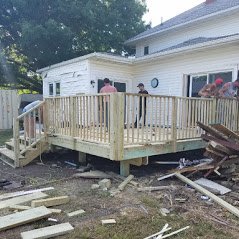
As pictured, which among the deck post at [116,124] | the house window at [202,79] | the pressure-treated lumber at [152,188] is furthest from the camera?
the house window at [202,79]

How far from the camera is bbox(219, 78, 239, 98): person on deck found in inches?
277

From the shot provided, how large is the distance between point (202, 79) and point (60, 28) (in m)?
11.1

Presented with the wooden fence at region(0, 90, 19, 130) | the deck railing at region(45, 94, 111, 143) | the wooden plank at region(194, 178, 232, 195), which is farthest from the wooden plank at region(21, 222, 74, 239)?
the wooden fence at region(0, 90, 19, 130)

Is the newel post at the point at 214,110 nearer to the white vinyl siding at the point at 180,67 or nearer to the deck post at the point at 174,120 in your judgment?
the deck post at the point at 174,120

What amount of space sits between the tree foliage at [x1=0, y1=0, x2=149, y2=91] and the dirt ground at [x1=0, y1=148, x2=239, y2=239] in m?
13.2

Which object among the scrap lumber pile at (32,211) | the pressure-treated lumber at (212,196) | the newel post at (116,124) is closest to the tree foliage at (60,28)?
the newel post at (116,124)

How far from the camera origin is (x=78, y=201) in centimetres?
438

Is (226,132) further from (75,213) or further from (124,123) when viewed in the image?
(75,213)

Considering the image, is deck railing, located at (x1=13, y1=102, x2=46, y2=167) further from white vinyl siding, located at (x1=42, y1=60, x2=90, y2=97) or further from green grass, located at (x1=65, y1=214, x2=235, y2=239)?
green grass, located at (x1=65, y1=214, x2=235, y2=239)

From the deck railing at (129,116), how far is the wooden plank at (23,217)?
1.77 m

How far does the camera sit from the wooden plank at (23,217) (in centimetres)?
341

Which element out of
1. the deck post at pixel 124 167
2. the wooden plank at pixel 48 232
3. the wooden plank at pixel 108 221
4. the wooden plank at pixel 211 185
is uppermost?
the deck post at pixel 124 167

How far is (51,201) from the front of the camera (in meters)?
4.18

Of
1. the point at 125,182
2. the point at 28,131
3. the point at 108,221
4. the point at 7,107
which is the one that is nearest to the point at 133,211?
the point at 108,221
